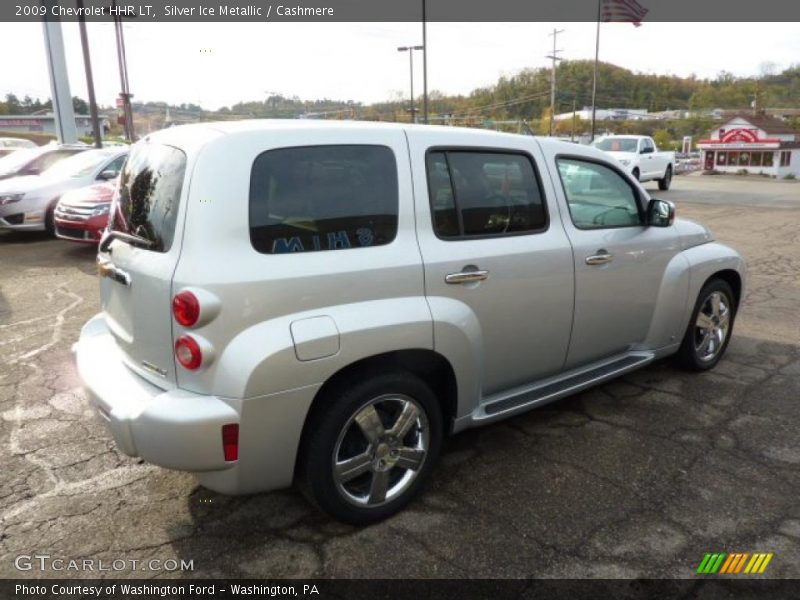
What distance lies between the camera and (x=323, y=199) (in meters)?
2.62

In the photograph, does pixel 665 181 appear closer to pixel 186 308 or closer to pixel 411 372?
pixel 411 372

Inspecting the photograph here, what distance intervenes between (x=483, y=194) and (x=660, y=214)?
1454 millimetres

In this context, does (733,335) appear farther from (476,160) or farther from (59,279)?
(59,279)

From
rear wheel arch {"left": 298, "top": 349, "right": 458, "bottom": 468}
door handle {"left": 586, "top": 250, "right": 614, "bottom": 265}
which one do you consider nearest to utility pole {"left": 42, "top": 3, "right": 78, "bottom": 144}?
door handle {"left": 586, "top": 250, "right": 614, "bottom": 265}

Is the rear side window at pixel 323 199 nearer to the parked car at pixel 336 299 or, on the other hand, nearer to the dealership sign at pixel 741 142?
the parked car at pixel 336 299

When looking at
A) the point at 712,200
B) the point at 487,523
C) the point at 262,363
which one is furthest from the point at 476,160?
the point at 712,200

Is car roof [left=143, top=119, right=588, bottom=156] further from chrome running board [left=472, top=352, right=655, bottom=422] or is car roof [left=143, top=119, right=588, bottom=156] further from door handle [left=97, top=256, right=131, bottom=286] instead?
chrome running board [left=472, top=352, right=655, bottom=422]

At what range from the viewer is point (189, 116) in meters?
3.77

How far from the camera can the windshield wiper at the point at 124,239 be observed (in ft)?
8.52

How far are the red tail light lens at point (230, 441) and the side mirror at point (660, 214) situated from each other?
2.93m

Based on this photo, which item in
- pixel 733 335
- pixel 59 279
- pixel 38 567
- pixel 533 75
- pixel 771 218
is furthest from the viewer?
pixel 533 75

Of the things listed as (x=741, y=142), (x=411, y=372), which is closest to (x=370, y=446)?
(x=411, y=372)

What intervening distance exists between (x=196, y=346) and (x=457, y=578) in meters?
1.38

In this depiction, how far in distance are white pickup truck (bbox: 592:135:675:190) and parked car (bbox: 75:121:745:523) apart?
55.5 feet
